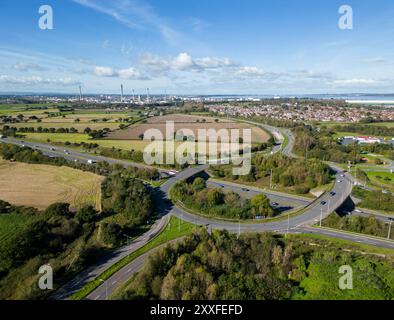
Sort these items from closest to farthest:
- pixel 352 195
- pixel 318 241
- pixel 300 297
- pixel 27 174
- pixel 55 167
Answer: pixel 300 297 < pixel 318 241 < pixel 352 195 < pixel 27 174 < pixel 55 167

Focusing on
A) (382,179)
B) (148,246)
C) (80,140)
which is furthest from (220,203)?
(80,140)

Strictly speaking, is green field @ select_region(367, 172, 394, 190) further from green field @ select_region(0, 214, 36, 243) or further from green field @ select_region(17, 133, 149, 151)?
green field @ select_region(0, 214, 36, 243)

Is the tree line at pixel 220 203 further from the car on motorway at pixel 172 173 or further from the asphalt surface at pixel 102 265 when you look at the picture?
the car on motorway at pixel 172 173

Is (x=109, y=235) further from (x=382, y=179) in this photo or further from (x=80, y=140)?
(x=80, y=140)

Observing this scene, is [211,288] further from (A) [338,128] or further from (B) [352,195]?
(A) [338,128]

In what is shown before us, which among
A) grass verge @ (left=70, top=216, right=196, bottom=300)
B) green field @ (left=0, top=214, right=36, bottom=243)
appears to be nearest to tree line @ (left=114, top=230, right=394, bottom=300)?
grass verge @ (left=70, top=216, right=196, bottom=300)

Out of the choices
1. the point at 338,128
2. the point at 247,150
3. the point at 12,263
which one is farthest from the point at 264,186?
the point at 338,128

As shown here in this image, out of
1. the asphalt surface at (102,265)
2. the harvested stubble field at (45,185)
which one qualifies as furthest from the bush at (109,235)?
the harvested stubble field at (45,185)
